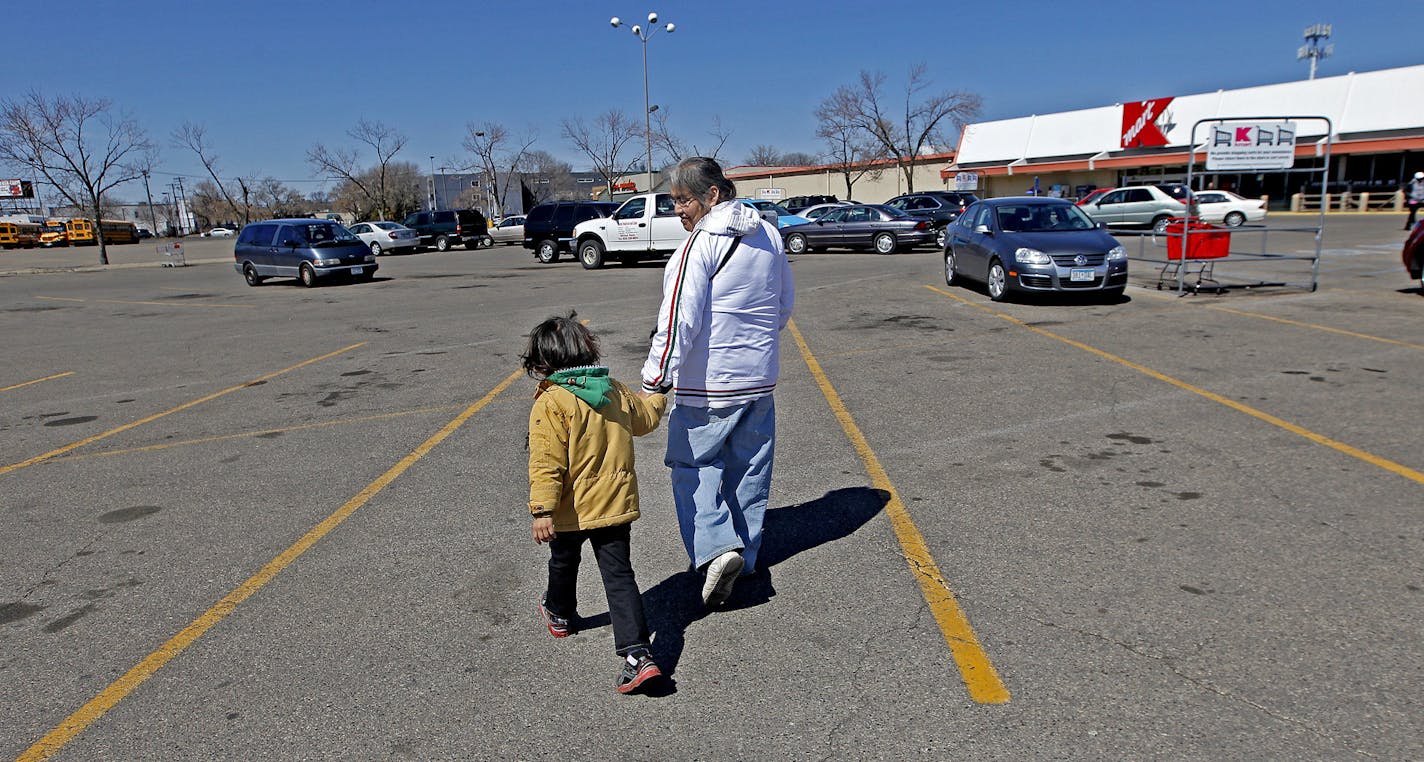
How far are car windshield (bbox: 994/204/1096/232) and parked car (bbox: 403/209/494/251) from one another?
98.0 feet

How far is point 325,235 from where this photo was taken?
2223 cm

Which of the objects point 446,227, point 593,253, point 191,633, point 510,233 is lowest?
point 191,633

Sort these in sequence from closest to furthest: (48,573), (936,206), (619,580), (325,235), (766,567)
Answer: (619,580) < (766,567) < (48,573) < (325,235) < (936,206)

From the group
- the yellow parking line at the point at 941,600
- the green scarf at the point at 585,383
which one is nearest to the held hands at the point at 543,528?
the green scarf at the point at 585,383

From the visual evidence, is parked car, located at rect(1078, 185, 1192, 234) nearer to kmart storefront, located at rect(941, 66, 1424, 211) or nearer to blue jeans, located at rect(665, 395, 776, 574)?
kmart storefront, located at rect(941, 66, 1424, 211)

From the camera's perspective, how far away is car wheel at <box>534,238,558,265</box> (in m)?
28.1

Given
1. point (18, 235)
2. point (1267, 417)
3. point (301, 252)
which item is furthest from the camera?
point (18, 235)

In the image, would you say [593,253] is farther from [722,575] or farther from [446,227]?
[722,575]

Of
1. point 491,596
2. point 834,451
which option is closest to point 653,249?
point 834,451

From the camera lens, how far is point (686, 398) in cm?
371

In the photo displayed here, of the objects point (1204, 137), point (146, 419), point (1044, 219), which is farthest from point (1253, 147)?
point (1204, 137)

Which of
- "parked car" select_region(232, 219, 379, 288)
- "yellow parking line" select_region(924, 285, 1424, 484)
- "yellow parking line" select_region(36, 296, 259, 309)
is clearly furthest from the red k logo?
"yellow parking line" select_region(36, 296, 259, 309)

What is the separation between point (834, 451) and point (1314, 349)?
19.4 ft

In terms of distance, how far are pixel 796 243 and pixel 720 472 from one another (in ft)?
76.9
